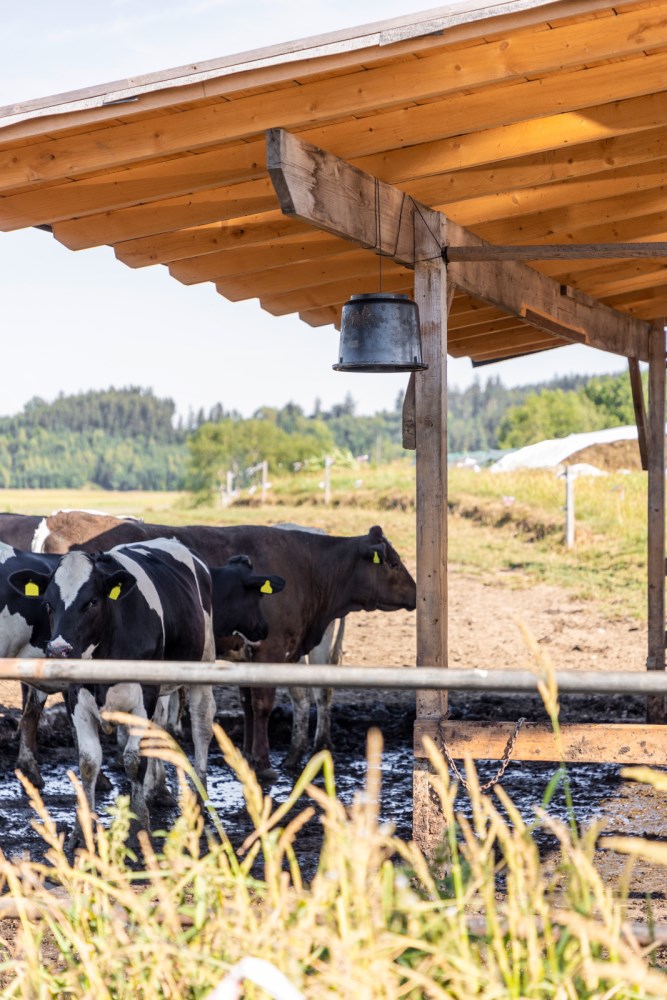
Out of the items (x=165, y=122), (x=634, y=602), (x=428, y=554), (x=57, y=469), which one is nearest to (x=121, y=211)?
(x=165, y=122)

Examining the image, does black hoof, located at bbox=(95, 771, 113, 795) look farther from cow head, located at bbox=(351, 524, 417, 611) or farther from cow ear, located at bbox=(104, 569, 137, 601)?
cow head, located at bbox=(351, 524, 417, 611)

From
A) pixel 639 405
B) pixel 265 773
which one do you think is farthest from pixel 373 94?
pixel 639 405

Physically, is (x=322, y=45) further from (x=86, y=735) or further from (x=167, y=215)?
(x=86, y=735)

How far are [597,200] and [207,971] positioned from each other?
4.79 meters

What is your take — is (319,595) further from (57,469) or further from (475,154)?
(57,469)

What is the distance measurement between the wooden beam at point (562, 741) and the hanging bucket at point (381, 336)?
1456mm

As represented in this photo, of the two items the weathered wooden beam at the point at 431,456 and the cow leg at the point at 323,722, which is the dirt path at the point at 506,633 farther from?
the weathered wooden beam at the point at 431,456

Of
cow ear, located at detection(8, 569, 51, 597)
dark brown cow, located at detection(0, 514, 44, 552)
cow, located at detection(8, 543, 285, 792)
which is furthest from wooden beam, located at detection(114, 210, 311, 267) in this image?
dark brown cow, located at detection(0, 514, 44, 552)

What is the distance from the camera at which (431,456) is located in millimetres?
5230

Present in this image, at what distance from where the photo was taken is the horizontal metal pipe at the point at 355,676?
2.31 m

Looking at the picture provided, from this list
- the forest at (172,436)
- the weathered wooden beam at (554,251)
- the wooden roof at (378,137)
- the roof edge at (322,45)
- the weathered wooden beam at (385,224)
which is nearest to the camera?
the roof edge at (322,45)

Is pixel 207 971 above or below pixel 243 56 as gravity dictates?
below

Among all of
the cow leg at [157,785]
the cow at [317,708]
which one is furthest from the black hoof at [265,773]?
the cow leg at [157,785]

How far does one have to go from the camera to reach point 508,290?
21.1 feet
